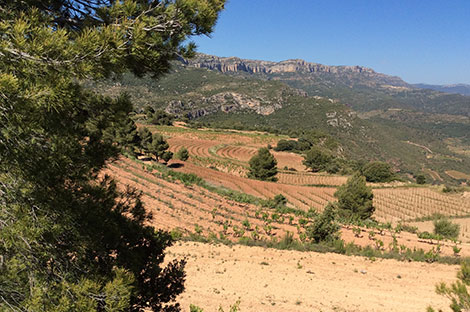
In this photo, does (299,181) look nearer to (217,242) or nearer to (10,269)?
(217,242)

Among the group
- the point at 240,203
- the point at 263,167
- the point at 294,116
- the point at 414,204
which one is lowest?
the point at 414,204

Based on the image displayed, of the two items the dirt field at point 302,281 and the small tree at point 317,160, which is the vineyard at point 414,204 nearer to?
the small tree at point 317,160

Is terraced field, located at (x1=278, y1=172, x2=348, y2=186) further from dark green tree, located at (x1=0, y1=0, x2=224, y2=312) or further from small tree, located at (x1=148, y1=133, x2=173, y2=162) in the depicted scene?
dark green tree, located at (x1=0, y1=0, x2=224, y2=312)

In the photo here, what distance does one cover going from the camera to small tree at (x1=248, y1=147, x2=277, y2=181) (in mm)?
35438

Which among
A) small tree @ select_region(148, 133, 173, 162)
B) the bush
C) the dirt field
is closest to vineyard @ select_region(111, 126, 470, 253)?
small tree @ select_region(148, 133, 173, 162)

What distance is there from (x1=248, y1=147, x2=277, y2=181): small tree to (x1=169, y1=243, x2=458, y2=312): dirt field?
24.2 metres

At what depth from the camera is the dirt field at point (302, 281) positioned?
7.28 m

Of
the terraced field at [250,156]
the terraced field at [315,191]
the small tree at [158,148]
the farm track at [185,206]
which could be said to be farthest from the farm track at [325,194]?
the farm track at [185,206]

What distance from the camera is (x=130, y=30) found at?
111 inches

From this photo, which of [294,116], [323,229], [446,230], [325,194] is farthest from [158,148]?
[294,116]

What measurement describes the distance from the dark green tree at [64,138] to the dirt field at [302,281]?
453cm

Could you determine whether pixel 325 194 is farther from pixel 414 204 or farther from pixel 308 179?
pixel 414 204

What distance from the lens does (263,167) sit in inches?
1406

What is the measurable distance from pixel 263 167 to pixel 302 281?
2723 centimetres
